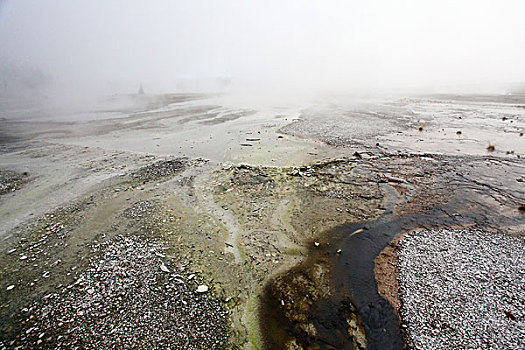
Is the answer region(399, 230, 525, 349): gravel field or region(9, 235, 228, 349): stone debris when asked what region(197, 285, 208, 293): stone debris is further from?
region(399, 230, 525, 349): gravel field

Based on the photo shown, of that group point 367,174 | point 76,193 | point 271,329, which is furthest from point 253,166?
point 271,329

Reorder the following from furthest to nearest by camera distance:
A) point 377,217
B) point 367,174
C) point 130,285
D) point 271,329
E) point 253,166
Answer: point 253,166 → point 367,174 → point 377,217 → point 130,285 → point 271,329

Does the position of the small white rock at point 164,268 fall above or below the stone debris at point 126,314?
above

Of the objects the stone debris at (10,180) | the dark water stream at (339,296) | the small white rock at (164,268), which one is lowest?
the dark water stream at (339,296)

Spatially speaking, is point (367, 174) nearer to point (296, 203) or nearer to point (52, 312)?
point (296, 203)

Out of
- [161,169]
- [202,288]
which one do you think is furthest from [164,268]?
[161,169]

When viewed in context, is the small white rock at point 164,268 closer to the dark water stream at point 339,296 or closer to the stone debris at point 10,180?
the dark water stream at point 339,296

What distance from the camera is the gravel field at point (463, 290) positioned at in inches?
130

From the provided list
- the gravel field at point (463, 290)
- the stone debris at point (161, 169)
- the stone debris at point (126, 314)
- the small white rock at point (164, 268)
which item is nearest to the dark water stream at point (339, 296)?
the gravel field at point (463, 290)

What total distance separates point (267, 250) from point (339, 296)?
164 centimetres

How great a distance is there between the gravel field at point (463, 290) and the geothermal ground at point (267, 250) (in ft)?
0.08

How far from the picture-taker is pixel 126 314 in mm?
3764

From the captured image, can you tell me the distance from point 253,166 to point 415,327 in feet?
22.6

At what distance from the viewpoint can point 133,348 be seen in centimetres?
332
